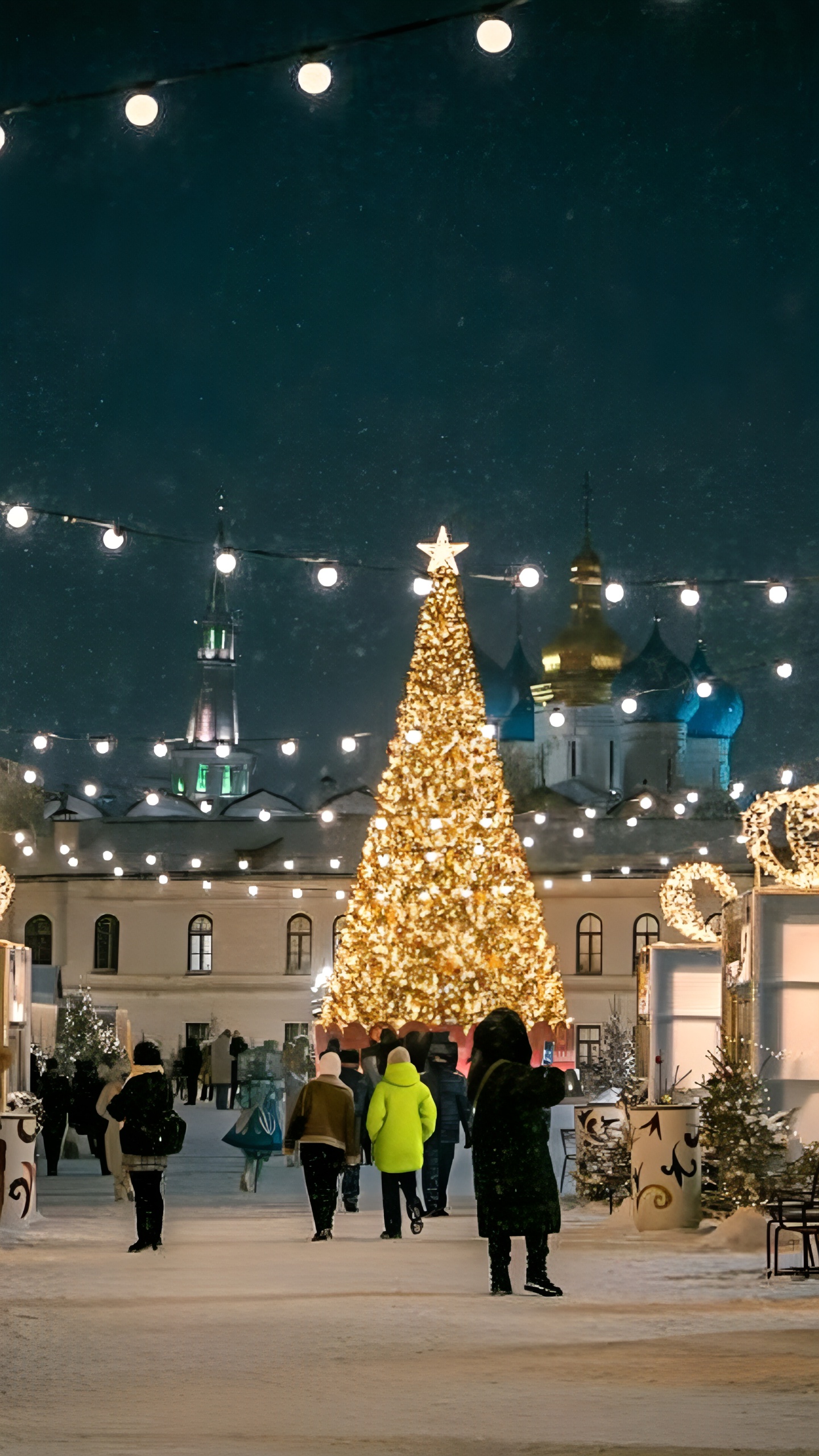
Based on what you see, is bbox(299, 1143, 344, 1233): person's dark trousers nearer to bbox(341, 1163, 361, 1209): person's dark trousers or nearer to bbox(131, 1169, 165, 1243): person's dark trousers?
bbox(131, 1169, 165, 1243): person's dark trousers

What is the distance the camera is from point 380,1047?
19.1 m

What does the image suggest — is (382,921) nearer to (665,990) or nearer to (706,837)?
(665,990)

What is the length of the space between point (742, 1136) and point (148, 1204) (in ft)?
12.1

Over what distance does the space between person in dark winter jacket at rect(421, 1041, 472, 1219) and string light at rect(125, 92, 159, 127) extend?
8749mm

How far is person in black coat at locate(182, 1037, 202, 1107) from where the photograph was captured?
41719mm

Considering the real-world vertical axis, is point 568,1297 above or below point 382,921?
below

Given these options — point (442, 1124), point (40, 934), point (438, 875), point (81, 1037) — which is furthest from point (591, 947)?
point (442, 1124)

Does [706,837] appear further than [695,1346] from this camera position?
Yes

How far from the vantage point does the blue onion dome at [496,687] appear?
82.6m

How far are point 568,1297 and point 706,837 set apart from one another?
170 feet

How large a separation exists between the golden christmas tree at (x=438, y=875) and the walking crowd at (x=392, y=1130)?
3.79 m

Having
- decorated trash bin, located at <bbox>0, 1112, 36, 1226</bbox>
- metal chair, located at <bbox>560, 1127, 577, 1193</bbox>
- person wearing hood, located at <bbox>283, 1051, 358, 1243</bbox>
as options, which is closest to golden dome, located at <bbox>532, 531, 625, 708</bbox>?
metal chair, located at <bbox>560, 1127, 577, 1193</bbox>

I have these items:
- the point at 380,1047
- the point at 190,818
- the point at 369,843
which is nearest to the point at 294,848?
the point at 190,818

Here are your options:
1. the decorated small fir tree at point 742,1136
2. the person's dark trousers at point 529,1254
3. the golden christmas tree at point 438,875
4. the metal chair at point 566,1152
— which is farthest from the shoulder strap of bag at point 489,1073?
the golden christmas tree at point 438,875
